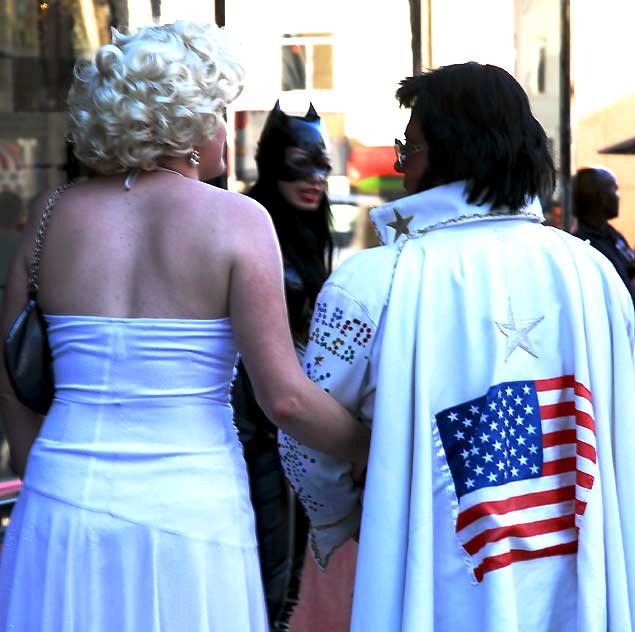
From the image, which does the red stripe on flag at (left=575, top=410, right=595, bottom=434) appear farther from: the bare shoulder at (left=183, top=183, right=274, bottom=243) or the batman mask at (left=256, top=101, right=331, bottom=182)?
the batman mask at (left=256, top=101, right=331, bottom=182)

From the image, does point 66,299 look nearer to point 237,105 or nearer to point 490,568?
point 490,568

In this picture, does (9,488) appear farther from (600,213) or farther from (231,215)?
(600,213)

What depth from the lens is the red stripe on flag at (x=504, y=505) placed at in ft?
6.95

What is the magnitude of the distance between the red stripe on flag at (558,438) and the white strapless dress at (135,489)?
57 centimetres

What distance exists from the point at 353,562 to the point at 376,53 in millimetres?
3622

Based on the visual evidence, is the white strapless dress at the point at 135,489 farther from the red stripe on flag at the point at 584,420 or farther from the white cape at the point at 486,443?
the red stripe on flag at the point at 584,420

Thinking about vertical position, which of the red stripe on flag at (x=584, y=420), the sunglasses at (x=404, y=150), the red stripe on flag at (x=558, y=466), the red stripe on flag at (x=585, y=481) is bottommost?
the red stripe on flag at (x=585, y=481)

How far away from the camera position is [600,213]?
21.0ft

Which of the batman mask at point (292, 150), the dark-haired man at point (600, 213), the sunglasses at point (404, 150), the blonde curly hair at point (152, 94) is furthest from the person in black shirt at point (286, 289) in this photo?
the dark-haired man at point (600, 213)

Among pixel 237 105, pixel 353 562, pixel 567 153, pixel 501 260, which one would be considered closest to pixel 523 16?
pixel 567 153

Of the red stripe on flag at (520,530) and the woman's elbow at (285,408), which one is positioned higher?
the woman's elbow at (285,408)

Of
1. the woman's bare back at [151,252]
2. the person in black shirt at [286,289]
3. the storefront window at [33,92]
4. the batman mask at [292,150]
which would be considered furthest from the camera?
the storefront window at [33,92]

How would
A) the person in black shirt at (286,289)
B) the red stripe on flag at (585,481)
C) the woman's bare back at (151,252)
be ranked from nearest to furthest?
the woman's bare back at (151,252) < the red stripe on flag at (585,481) < the person in black shirt at (286,289)

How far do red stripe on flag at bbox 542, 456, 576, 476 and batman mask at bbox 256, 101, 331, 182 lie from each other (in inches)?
72.9
